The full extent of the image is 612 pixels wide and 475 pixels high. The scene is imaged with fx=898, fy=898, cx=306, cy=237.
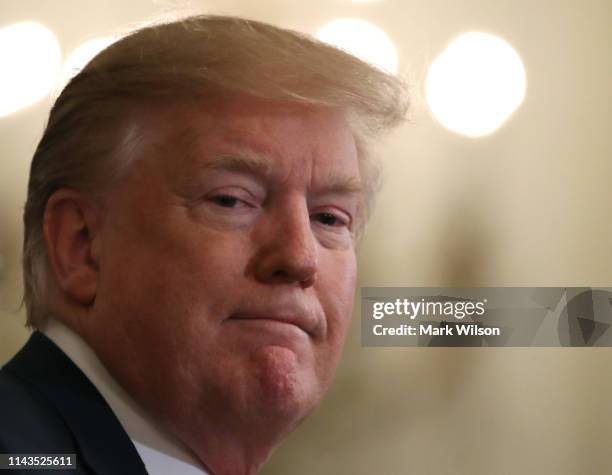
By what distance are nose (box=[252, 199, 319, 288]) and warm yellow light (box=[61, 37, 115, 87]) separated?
425mm

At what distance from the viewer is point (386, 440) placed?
1363mm

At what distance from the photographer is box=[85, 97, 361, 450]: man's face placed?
101 centimetres

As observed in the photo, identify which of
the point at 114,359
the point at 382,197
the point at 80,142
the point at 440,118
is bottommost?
the point at 114,359

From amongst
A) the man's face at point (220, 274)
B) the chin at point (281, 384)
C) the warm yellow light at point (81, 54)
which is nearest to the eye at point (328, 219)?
the man's face at point (220, 274)

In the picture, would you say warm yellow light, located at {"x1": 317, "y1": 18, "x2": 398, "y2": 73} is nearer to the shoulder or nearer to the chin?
the chin

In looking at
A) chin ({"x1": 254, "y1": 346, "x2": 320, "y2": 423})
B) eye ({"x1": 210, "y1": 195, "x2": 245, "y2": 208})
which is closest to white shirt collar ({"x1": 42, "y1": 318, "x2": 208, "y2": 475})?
chin ({"x1": 254, "y1": 346, "x2": 320, "y2": 423})

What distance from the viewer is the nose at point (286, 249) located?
1021 mm

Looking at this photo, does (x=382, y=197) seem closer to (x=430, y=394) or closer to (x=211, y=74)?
(x=430, y=394)

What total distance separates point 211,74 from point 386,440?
24.9 inches

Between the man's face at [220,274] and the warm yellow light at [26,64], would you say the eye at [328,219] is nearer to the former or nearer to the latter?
the man's face at [220,274]

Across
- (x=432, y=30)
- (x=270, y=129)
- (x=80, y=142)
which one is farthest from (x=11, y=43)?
(x=432, y=30)

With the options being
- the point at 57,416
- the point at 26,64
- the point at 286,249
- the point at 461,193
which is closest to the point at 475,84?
the point at 461,193

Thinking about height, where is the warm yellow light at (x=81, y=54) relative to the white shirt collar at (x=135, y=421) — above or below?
above

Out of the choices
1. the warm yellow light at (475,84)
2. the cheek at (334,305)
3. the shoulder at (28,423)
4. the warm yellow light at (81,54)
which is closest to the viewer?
the shoulder at (28,423)
